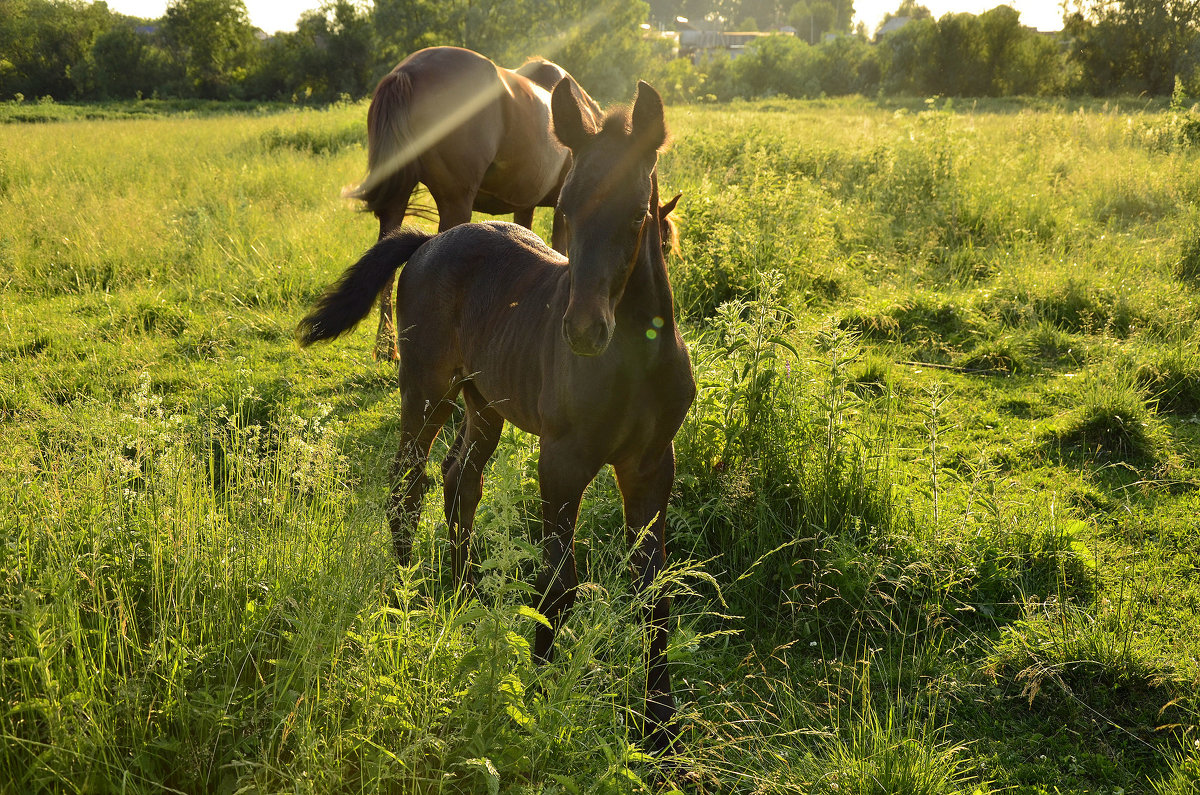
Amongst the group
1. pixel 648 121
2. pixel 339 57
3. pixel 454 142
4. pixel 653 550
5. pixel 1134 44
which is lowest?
pixel 653 550

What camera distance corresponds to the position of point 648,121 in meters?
2.50

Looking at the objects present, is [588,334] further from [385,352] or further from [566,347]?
[385,352]

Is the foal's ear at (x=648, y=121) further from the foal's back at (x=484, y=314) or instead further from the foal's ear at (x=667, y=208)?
Result: the foal's back at (x=484, y=314)

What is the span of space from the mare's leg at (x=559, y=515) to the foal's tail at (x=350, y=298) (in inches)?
59.2

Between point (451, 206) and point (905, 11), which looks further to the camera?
point (905, 11)

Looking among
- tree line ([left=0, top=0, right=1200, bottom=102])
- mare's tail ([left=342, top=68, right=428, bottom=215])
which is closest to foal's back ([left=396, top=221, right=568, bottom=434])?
mare's tail ([left=342, top=68, right=428, bottom=215])

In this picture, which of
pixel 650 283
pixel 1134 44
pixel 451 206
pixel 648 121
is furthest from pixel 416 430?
pixel 1134 44

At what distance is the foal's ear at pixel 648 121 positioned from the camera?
247cm

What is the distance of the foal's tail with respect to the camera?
3.79 meters

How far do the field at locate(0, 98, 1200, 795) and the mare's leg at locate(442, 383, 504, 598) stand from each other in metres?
0.11

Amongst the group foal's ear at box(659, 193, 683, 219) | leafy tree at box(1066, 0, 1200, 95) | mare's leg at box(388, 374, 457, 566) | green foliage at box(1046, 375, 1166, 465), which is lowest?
green foliage at box(1046, 375, 1166, 465)

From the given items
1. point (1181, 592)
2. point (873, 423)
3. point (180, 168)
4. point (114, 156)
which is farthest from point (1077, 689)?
point (114, 156)

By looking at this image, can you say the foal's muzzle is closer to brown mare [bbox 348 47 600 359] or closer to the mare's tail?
brown mare [bbox 348 47 600 359]

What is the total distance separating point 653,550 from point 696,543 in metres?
0.73
